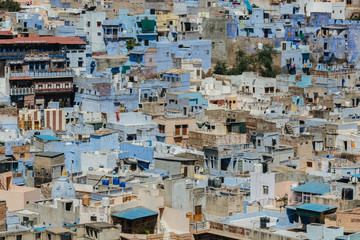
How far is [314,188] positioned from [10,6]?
42398 millimetres

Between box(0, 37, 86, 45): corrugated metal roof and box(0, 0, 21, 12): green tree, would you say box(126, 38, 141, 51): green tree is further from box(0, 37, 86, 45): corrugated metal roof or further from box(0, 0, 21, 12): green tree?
box(0, 0, 21, 12): green tree

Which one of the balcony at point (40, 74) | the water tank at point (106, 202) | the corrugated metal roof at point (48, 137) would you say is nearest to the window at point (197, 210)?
the water tank at point (106, 202)

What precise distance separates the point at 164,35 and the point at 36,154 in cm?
2813

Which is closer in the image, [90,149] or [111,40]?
[90,149]

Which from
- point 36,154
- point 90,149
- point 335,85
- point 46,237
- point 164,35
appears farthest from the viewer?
point 164,35

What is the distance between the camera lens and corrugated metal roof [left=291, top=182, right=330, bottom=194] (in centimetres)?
3808

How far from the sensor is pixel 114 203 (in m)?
36.2

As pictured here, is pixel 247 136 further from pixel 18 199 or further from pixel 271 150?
pixel 18 199

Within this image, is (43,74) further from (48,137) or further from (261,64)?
(261,64)

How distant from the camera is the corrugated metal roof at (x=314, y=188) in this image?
3808 cm

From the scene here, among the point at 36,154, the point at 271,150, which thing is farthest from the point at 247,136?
the point at 36,154

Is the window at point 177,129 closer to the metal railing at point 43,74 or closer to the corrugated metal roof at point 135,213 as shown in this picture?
the metal railing at point 43,74

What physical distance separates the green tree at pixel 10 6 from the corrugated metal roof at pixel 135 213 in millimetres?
41921

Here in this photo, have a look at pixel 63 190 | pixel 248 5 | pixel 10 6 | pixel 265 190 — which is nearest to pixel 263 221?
pixel 265 190
